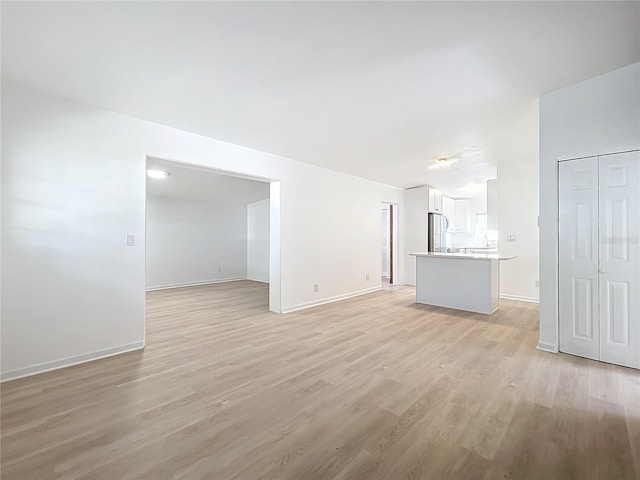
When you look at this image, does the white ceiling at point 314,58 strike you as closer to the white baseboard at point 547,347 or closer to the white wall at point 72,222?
the white wall at point 72,222

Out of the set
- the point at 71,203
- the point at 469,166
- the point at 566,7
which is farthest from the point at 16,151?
the point at 469,166

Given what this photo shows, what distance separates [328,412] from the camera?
2.00 m

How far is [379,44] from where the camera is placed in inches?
79.7

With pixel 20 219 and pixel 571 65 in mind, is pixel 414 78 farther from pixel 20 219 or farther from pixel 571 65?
pixel 20 219

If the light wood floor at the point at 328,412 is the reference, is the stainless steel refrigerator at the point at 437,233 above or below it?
above

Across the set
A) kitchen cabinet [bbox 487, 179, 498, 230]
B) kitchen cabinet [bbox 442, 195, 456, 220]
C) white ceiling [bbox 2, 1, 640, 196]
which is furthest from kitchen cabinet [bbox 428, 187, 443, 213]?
white ceiling [bbox 2, 1, 640, 196]

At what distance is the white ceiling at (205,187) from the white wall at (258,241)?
0.42 m

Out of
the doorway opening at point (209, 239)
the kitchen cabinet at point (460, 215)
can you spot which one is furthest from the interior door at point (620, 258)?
the kitchen cabinet at point (460, 215)

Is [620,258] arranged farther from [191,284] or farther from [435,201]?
[191,284]

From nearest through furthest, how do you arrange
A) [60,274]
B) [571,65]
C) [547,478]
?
[547,478]
[571,65]
[60,274]

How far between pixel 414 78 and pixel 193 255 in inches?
284

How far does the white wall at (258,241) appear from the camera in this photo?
Answer: 8539 millimetres

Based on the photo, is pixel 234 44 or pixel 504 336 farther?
pixel 504 336

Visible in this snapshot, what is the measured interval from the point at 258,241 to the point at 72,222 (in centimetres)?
607
